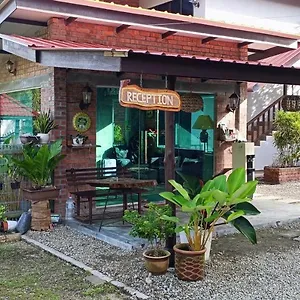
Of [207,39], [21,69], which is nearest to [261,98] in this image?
[207,39]

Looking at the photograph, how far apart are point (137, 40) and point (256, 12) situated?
622 centimetres

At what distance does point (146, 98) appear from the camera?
5.61 metres

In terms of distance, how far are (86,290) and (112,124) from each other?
486 cm

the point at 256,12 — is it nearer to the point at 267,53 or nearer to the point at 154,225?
the point at 267,53

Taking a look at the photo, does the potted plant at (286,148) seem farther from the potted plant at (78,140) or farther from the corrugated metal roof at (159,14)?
the potted plant at (78,140)

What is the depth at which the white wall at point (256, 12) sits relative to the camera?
42.8 feet

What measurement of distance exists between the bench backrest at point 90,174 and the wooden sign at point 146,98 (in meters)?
3.48

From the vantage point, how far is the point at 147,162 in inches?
400

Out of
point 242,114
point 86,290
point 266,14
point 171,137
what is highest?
point 266,14

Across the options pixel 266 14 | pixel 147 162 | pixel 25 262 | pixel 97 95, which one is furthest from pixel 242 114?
pixel 25 262

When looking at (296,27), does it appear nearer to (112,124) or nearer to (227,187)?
(112,124)

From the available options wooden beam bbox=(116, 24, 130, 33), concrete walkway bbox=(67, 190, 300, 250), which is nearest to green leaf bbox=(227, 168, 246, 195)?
concrete walkway bbox=(67, 190, 300, 250)

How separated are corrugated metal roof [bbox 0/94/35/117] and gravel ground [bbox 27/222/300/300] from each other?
9.62ft

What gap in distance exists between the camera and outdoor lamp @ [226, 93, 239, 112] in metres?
10.8
